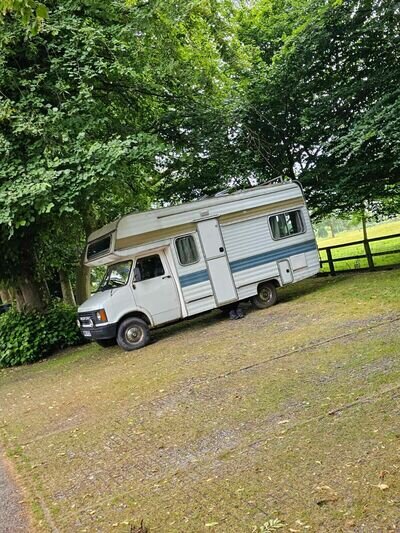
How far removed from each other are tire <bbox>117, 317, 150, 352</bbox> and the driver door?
0.30 m

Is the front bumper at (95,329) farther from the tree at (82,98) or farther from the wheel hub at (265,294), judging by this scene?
the wheel hub at (265,294)

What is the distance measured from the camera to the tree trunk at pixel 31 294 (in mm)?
12859

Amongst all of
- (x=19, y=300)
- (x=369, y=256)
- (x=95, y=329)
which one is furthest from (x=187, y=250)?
(x=369, y=256)

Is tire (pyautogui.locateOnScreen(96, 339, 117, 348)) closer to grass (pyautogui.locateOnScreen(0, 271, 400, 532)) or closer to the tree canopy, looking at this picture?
grass (pyautogui.locateOnScreen(0, 271, 400, 532))

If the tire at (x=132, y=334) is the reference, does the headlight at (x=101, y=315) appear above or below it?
above

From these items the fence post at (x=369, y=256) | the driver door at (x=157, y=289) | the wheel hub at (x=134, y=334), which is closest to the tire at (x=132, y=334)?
the wheel hub at (x=134, y=334)

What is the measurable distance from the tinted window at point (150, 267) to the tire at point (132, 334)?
956mm

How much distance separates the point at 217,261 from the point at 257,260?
3.50ft

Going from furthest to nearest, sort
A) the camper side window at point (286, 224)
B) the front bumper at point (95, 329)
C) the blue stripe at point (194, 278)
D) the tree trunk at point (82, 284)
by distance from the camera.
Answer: the tree trunk at point (82, 284) → the camper side window at point (286, 224) → the blue stripe at point (194, 278) → the front bumper at point (95, 329)

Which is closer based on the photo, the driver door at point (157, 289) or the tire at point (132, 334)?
the tire at point (132, 334)

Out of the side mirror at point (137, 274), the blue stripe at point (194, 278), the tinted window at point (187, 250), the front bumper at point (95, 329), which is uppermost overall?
the tinted window at point (187, 250)

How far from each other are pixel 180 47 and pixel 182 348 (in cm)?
743

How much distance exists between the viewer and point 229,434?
15.0 feet

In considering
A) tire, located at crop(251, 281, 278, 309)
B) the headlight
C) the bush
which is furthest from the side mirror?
the bush
